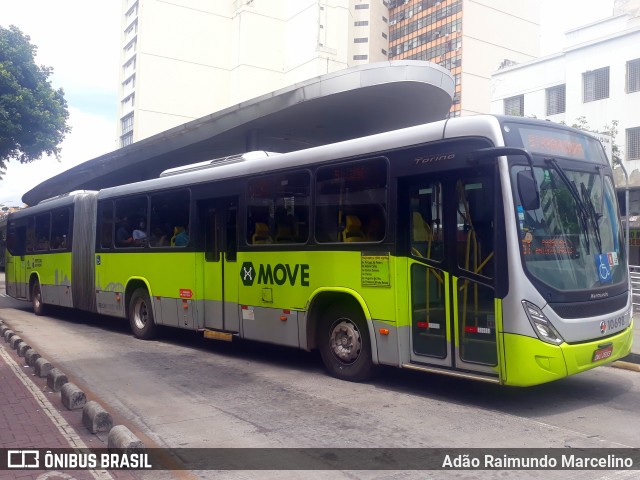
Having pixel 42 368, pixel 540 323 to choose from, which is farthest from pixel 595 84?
pixel 42 368

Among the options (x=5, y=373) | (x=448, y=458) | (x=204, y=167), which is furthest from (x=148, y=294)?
(x=448, y=458)

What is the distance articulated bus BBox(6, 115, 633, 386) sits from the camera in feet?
22.1

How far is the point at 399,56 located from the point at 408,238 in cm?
8188

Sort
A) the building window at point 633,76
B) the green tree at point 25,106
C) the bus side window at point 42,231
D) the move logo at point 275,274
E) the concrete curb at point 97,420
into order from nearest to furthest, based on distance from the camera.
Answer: the concrete curb at point 97,420
the move logo at point 275,274
the bus side window at point 42,231
the green tree at point 25,106
the building window at point 633,76

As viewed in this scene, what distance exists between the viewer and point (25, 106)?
2220 cm

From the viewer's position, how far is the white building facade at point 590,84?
29406mm

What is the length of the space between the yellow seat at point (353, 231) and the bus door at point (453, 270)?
76cm

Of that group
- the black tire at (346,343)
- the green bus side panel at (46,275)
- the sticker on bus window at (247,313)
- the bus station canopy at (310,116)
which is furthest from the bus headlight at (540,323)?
the green bus side panel at (46,275)

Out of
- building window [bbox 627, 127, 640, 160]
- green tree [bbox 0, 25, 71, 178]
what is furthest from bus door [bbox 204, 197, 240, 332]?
building window [bbox 627, 127, 640, 160]

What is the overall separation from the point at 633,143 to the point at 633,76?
3089 millimetres

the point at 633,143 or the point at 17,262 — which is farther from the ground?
the point at 633,143

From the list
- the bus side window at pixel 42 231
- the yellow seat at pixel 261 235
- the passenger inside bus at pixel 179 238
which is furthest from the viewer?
the bus side window at pixel 42 231

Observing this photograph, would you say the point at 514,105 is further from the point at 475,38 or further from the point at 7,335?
the point at 475,38

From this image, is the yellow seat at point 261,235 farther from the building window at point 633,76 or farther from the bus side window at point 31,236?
the building window at point 633,76
